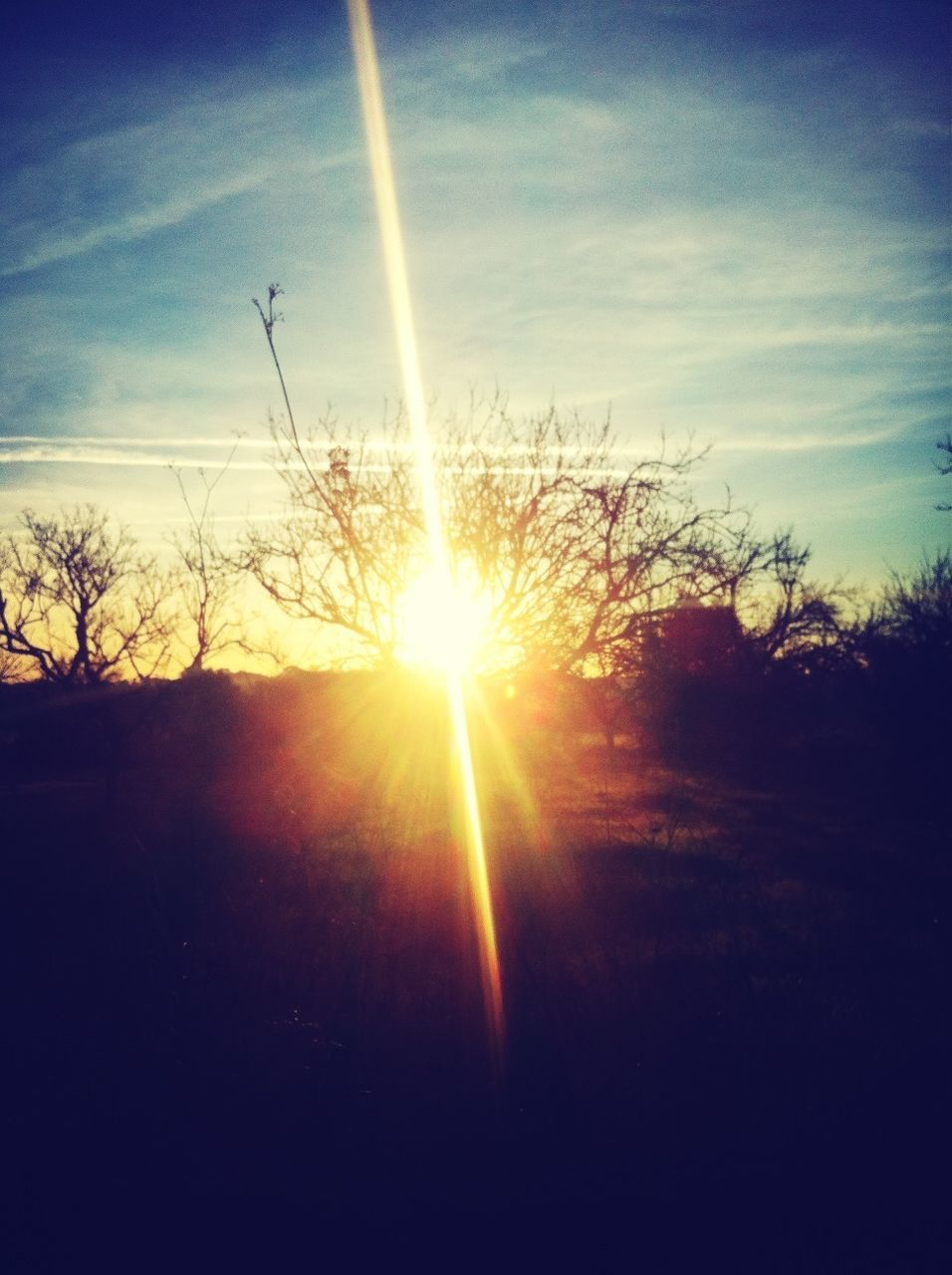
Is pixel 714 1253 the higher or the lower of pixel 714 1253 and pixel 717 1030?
the lower

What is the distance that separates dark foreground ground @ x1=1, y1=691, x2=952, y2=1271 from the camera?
3107 mm

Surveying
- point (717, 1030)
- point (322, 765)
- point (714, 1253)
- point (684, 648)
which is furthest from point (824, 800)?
point (714, 1253)

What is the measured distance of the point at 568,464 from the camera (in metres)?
10.8

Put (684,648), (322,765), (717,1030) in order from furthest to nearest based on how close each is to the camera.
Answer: (684,648), (322,765), (717,1030)

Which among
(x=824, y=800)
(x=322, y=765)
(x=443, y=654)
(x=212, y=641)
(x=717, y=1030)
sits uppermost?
(x=212, y=641)

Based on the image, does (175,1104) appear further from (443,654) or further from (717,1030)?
(443,654)

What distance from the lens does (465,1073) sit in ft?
13.0

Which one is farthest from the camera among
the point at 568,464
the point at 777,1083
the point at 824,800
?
the point at 824,800

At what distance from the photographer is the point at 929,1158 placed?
3334mm

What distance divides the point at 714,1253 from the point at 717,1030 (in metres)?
1.23

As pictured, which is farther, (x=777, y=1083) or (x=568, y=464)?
(x=568, y=464)

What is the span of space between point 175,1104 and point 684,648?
17745 millimetres

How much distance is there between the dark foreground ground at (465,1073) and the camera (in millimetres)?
3107

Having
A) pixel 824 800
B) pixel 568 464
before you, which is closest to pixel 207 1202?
pixel 568 464
